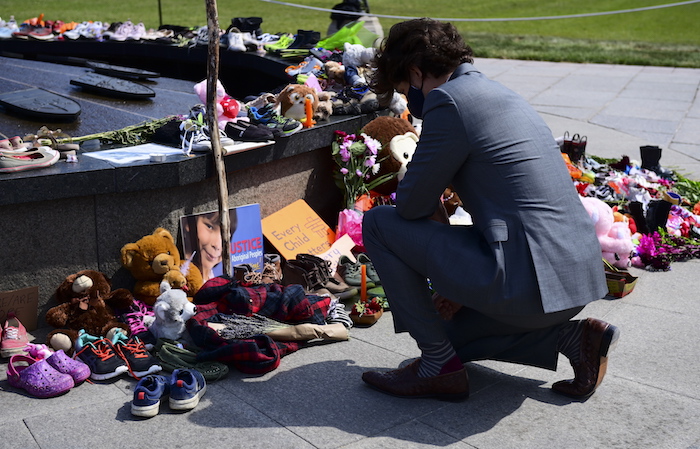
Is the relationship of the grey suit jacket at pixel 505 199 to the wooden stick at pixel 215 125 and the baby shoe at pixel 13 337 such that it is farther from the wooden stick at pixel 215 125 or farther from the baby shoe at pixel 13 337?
the baby shoe at pixel 13 337

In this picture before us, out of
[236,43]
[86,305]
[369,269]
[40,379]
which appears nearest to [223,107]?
[369,269]

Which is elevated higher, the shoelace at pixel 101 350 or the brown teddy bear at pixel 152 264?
the brown teddy bear at pixel 152 264

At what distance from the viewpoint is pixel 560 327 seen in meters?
3.20

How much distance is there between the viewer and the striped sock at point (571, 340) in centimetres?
315

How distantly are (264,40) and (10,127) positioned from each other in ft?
11.6

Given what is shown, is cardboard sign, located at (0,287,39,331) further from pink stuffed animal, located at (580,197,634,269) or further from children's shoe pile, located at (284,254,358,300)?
pink stuffed animal, located at (580,197,634,269)

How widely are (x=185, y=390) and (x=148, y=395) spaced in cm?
14

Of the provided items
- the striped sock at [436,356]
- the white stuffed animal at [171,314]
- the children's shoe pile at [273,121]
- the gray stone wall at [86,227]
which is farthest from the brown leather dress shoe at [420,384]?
the children's shoe pile at [273,121]

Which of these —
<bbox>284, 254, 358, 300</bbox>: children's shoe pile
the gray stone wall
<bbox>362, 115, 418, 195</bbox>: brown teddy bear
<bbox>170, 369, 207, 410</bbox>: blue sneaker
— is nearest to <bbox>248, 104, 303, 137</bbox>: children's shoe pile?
the gray stone wall

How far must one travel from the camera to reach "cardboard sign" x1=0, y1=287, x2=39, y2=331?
3.70 m

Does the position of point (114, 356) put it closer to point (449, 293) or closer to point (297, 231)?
point (449, 293)

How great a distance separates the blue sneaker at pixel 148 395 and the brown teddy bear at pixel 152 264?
90cm

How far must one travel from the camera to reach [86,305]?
3764 mm

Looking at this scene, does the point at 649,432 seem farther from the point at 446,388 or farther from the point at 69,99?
the point at 69,99
